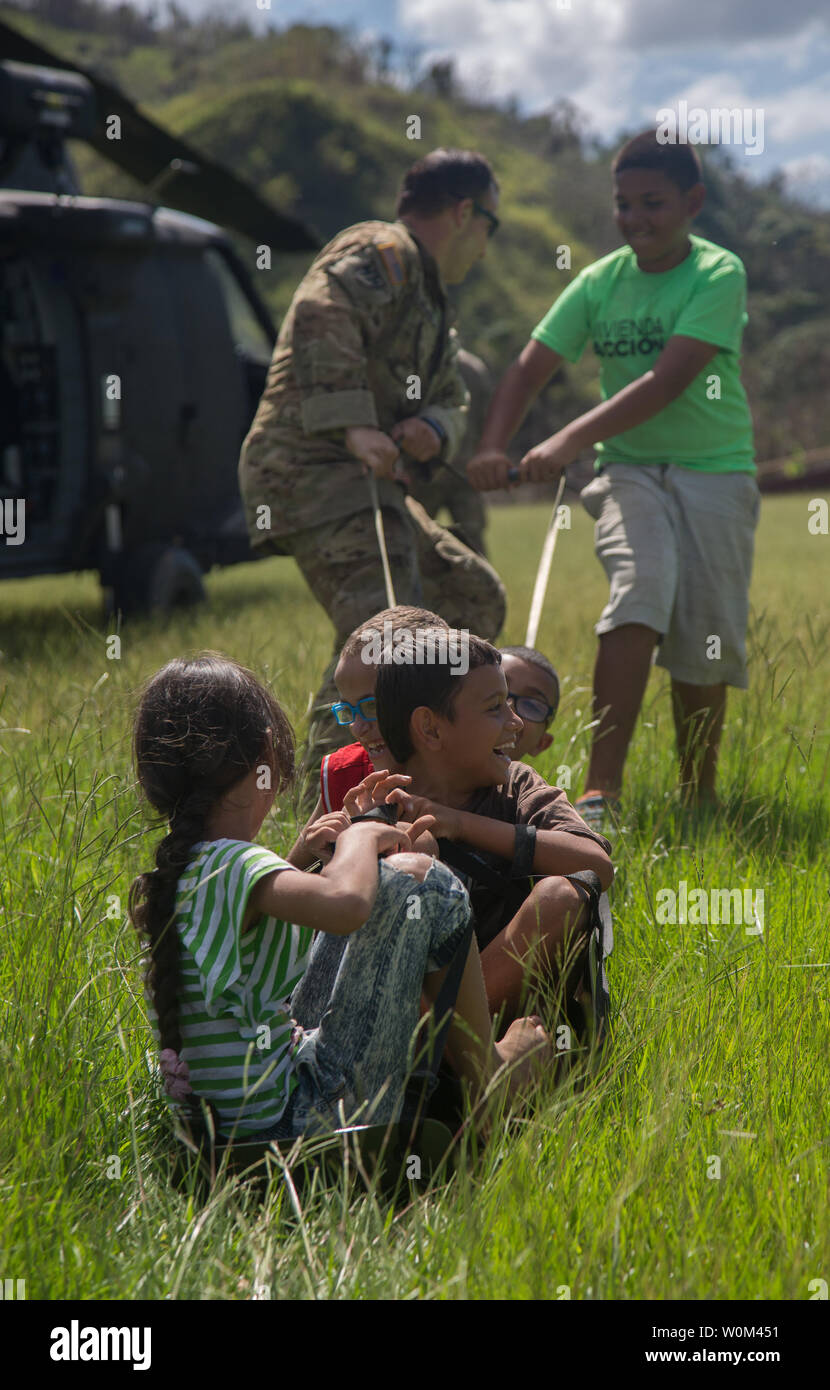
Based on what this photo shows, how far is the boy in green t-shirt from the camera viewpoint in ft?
14.1

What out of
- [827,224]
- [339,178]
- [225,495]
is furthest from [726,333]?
[827,224]

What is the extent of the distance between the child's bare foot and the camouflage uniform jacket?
2.14 metres

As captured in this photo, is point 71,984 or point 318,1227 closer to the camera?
point 318,1227

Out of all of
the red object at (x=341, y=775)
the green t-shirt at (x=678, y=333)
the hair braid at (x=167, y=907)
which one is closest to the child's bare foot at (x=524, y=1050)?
the hair braid at (x=167, y=907)

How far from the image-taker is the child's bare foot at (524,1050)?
7.82ft

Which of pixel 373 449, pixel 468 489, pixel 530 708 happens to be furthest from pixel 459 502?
pixel 530 708

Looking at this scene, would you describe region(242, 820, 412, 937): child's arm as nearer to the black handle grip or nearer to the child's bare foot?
the black handle grip

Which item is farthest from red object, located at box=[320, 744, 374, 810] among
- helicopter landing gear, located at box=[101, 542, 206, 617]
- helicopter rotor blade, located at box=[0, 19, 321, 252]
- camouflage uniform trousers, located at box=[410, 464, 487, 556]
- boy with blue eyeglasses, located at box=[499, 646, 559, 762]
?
helicopter rotor blade, located at box=[0, 19, 321, 252]

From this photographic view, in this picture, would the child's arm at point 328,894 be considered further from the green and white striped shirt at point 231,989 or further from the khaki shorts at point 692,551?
the khaki shorts at point 692,551

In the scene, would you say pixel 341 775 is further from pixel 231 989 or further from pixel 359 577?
pixel 359 577

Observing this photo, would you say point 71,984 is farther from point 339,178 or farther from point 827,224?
point 827,224

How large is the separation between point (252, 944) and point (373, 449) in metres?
2.16

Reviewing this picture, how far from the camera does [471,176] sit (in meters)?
4.43
